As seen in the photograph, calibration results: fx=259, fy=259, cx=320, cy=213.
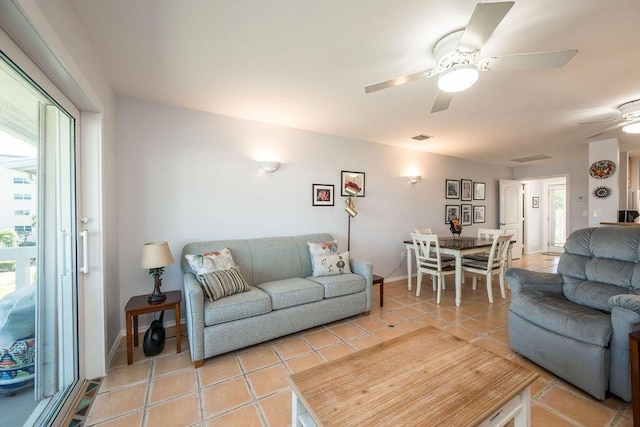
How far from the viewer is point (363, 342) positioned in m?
2.51

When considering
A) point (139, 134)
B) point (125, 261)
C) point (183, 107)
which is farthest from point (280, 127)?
point (125, 261)

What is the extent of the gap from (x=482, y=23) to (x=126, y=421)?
2.98 meters

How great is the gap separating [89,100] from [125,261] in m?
1.58

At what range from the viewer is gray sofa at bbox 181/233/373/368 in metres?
2.15

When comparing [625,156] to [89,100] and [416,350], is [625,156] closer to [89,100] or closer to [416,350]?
[416,350]

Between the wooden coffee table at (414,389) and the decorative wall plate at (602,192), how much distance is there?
172 inches

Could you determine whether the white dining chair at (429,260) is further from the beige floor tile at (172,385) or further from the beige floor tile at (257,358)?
the beige floor tile at (172,385)

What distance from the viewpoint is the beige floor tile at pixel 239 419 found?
1.55 metres

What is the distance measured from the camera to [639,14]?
1.47m

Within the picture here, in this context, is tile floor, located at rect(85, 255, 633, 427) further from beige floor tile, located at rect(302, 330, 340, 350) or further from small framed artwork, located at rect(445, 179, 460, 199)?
small framed artwork, located at rect(445, 179, 460, 199)

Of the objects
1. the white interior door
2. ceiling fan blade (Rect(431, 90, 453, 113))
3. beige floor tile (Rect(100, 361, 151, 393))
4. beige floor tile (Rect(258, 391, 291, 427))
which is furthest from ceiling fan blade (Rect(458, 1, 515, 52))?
the white interior door

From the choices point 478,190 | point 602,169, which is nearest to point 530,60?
point 602,169

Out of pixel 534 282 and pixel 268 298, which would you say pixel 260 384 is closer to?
pixel 268 298

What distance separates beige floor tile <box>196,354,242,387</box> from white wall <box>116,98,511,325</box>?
1.06 m
